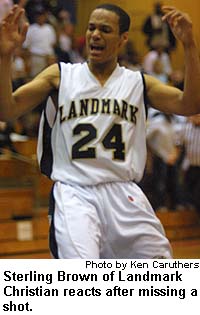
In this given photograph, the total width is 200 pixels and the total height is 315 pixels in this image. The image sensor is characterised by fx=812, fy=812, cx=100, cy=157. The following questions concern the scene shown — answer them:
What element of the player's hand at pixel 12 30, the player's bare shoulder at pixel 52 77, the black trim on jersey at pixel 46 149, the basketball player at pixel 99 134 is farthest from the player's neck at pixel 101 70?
the player's hand at pixel 12 30

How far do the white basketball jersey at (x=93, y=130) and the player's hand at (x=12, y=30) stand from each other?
1.28ft

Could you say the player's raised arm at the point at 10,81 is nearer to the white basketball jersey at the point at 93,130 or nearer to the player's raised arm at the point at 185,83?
the white basketball jersey at the point at 93,130

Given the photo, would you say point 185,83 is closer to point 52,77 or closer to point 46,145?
point 52,77

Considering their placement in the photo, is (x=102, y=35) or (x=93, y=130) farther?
(x=102, y=35)

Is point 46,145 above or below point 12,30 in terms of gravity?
below

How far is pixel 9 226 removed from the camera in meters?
7.86

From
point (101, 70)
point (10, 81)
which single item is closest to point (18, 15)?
point (10, 81)

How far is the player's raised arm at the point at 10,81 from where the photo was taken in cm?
391

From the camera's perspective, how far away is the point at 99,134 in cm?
407

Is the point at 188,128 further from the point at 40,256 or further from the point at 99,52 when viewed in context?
the point at 99,52

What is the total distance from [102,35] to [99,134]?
1.73 feet

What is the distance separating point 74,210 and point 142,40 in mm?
8795

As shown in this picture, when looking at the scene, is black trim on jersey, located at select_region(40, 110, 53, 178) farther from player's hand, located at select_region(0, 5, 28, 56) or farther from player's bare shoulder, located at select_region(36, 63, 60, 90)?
player's hand, located at select_region(0, 5, 28, 56)
